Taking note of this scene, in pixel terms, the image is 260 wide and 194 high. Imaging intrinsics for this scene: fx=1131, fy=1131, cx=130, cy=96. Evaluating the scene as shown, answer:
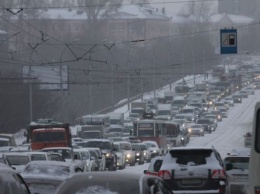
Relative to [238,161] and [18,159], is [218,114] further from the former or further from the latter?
[238,161]

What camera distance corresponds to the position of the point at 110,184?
15.4 meters

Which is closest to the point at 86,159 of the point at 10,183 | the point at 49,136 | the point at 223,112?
the point at 49,136

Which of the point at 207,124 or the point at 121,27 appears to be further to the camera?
the point at 121,27

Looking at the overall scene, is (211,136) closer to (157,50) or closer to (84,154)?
(84,154)

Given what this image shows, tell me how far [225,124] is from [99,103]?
21612mm

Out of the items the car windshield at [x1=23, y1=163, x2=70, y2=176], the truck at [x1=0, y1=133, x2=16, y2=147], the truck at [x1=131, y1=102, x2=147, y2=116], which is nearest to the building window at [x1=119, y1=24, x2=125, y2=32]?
the truck at [x1=131, y1=102, x2=147, y2=116]

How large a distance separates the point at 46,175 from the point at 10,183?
8.03 meters

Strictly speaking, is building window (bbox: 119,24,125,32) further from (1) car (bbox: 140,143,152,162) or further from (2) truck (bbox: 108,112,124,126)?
(1) car (bbox: 140,143,152,162)

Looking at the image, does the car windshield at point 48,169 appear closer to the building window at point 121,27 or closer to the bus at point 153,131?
the bus at point 153,131

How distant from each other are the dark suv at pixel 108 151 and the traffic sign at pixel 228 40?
7422 millimetres

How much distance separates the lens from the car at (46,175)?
24.7 metres

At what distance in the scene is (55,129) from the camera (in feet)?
166

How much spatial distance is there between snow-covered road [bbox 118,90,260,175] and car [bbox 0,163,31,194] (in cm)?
4727

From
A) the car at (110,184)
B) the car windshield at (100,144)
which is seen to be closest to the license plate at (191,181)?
the car at (110,184)
